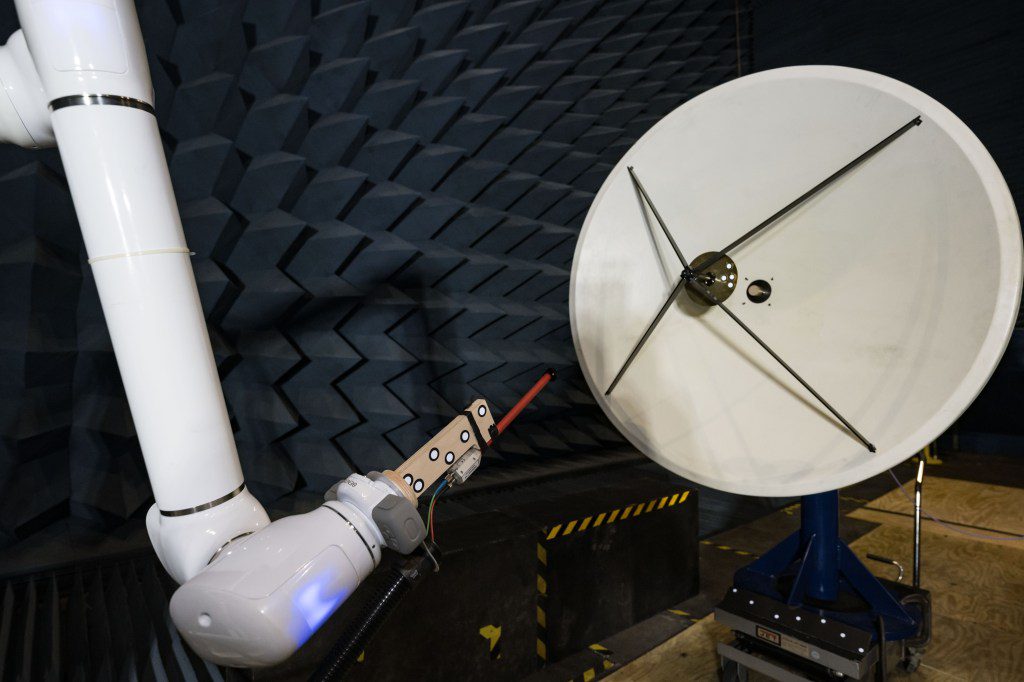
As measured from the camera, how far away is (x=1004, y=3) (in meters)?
3.71

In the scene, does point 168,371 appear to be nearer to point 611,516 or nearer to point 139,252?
point 139,252

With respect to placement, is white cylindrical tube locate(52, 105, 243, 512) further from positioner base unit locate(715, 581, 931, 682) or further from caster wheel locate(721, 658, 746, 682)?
caster wheel locate(721, 658, 746, 682)

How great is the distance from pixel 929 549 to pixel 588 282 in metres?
2.38

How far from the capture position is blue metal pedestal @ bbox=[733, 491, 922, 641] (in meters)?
1.51

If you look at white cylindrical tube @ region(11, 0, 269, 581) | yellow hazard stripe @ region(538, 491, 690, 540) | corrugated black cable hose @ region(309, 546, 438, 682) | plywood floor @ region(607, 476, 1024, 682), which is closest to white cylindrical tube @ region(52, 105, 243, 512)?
white cylindrical tube @ region(11, 0, 269, 581)

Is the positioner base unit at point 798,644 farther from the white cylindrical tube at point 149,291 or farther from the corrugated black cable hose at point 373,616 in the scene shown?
the white cylindrical tube at point 149,291

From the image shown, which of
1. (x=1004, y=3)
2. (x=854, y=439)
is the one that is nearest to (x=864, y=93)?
(x=854, y=439)

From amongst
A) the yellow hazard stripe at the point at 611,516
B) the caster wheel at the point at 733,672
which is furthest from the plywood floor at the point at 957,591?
the yellow hazard stripe at the point at 611,516

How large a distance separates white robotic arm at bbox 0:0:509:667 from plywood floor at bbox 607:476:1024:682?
151 centimetres

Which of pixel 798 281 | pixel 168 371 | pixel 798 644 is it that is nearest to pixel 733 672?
pixel 798 644

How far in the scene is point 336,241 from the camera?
2109mm

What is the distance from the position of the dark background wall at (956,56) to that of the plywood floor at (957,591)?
917 mm

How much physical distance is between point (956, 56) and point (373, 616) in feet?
16.9

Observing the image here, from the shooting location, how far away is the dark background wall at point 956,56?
3.78 meters
